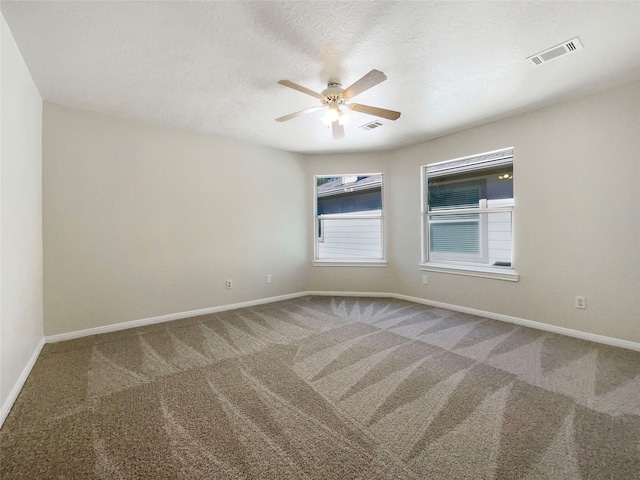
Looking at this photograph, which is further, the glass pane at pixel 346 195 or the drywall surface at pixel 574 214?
the glass pane at pixel 346 195

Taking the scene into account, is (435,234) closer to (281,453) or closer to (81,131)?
(281,453)

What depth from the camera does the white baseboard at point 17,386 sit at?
1.77m

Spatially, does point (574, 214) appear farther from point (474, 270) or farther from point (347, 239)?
point (347, 239)

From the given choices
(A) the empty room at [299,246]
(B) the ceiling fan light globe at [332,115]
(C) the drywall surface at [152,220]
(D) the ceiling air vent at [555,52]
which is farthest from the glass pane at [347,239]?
(D) the ceiling air vent at [555,52]

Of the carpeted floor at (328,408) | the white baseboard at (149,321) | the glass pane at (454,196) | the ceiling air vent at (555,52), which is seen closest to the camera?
the carpeted floor at (328,408)

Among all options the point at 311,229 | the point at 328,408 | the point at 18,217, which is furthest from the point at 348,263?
the point at 18,217

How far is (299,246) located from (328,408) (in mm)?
3396

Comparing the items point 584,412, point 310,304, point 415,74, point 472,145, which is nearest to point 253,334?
point 310,304

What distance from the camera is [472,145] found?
3.91 m

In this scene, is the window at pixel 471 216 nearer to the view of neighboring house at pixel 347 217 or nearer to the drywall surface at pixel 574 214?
the drywall surface at pixel 574 214

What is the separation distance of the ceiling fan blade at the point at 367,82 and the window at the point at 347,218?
283cm

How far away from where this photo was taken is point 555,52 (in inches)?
87.7

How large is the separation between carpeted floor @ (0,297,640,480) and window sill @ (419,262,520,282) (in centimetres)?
74

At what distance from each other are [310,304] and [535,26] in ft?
12.8
